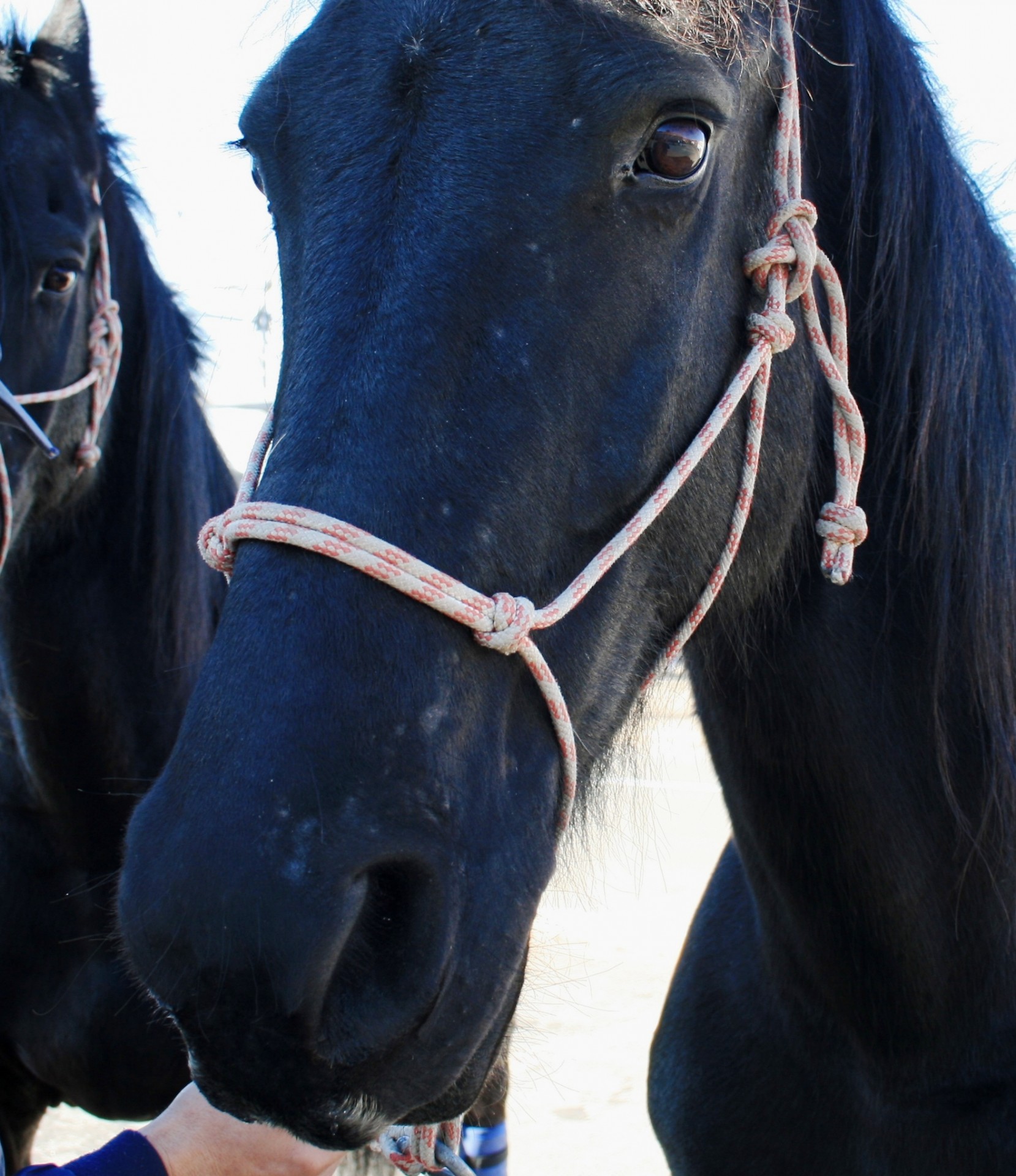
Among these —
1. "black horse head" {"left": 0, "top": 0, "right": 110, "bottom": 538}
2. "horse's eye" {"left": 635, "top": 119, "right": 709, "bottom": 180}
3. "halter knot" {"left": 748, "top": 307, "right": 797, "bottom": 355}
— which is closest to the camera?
"horse's eye" {"left": 635, "top": 119, "right": 709, "bottom": 180}

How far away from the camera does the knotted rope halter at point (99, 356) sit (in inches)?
91.0

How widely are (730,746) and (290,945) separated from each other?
0.94 meters

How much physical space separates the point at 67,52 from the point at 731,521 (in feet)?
6.58

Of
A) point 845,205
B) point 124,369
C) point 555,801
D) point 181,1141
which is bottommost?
point 181,1141

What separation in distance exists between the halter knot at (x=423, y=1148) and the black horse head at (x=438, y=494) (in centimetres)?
43

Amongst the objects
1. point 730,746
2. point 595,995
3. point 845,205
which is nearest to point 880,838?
point 730,746

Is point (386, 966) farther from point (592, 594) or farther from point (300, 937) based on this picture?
point (592, 594)

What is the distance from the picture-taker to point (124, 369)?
8.14 ft

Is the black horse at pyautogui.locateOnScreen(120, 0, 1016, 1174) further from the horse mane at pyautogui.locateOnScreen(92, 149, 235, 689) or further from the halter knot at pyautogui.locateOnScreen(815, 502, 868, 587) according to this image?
the horse mane at pyautogui.locateOnScreen(92, 149, 235, 689)

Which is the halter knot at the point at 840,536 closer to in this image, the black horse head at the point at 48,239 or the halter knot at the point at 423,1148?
the halter knot at the point at 423,1148

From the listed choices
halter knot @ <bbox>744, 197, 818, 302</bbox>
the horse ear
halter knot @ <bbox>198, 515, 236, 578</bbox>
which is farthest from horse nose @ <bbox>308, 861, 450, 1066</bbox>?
the horse ear

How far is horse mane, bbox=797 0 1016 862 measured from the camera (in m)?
1.44

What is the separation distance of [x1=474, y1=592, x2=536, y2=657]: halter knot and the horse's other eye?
66.5 inches

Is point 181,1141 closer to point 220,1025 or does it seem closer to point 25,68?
point 220,1025
